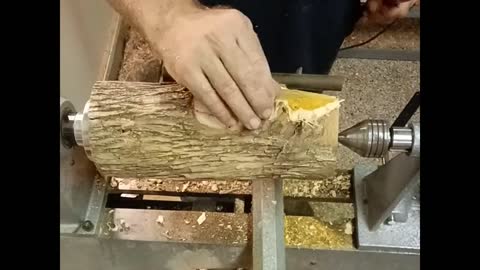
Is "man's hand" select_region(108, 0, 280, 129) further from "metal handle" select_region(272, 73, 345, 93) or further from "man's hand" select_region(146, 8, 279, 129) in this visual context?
"metal handle" select_region(272, 73, 345, 93)

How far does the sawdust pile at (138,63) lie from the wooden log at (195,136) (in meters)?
0.48

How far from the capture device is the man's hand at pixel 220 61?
751 millimetres

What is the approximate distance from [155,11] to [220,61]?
4.5 inches

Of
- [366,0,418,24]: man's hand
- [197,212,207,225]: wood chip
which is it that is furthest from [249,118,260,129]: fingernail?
[366,0,418,24]: man's hand

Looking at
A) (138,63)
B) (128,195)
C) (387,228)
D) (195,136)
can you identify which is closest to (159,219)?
(128,195)

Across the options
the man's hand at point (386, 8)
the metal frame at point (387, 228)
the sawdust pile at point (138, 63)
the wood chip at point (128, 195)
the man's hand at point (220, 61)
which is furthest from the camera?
the sawdust pile at point (138, 63)

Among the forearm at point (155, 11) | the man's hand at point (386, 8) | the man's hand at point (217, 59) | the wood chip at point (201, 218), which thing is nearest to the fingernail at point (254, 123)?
the man's hand at point (217, 59)

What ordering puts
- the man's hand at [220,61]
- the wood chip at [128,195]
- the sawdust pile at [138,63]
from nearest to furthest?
the man's hand at [220,61], the wood chip at [128,195], the sawdust pile at [138,63]

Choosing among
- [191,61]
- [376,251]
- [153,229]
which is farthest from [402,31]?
[191,61]

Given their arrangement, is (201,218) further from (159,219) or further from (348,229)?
(348,229)

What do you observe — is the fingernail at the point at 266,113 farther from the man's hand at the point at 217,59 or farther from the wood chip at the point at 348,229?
the wood chip at the point at 348,229

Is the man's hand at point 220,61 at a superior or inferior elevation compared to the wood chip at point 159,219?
superior

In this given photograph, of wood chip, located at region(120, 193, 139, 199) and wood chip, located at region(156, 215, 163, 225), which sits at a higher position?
wood chip, located at region(120, 193, 139, 199)

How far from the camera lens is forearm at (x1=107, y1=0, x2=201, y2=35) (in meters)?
0.79
